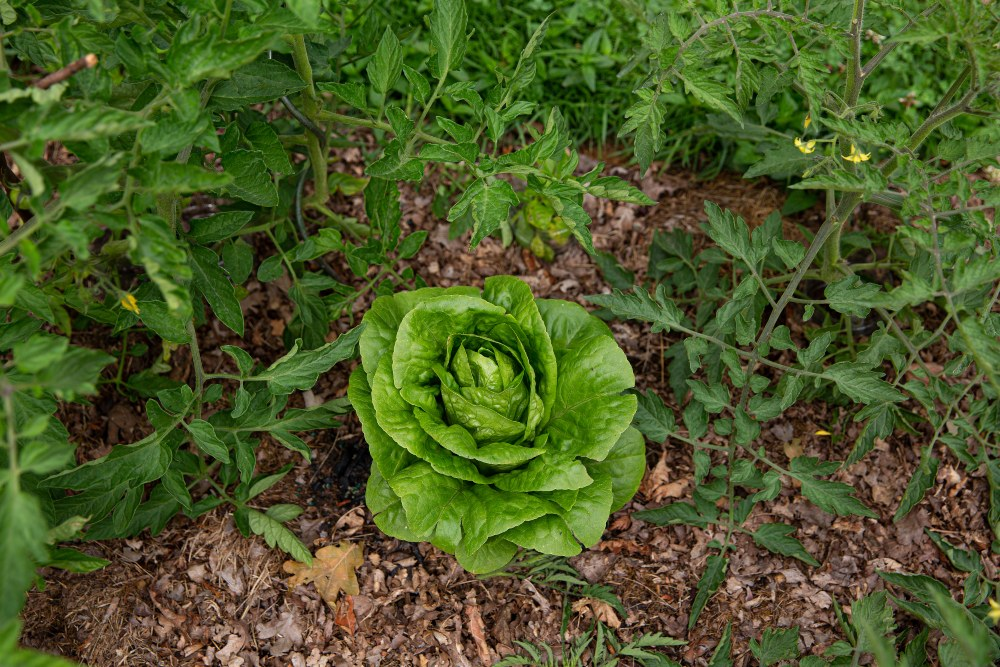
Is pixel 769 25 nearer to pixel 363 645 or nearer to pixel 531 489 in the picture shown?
pixel 531 489

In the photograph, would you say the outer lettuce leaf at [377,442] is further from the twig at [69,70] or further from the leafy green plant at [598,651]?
the twig at [69,70]

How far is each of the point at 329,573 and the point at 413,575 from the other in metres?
0.25

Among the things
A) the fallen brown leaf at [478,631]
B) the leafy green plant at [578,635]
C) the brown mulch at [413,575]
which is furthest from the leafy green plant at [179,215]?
the leafy green plant at [578,635]

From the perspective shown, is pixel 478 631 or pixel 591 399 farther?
pixel 478 631

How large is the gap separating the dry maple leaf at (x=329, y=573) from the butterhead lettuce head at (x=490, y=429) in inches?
10.7

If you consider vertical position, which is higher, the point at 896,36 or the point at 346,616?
the point at 896,36

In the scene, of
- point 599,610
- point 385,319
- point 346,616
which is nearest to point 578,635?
point 599,610

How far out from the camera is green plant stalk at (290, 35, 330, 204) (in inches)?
74.8

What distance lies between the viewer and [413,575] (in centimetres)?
226

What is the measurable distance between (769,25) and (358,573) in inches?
72.2

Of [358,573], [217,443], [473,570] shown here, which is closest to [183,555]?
[358,573]

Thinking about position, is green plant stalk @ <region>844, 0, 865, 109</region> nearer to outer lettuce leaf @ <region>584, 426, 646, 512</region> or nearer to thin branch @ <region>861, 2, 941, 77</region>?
thin branch @ <region>861, 2, 941, 77</region>

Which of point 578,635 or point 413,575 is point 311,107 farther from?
point 578,635

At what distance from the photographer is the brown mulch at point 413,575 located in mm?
2102
